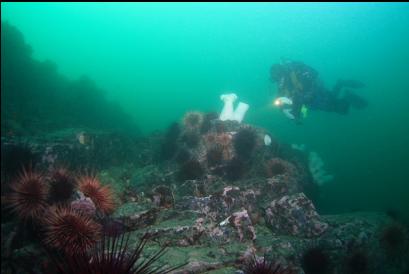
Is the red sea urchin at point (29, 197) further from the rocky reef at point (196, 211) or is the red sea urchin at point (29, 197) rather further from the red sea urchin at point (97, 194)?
the red sea urchin at point (97, 194)

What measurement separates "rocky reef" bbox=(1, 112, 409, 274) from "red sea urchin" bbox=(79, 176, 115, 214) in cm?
2

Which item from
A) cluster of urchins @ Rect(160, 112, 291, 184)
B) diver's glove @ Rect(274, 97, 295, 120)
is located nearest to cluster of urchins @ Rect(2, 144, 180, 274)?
cluster of urchins @ Rect(160, 112, 291, 184)

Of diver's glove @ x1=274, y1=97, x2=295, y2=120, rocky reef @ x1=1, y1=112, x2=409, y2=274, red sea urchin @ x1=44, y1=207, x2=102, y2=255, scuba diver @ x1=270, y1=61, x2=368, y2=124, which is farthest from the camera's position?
scuba diver @ x1=270, y1=61, x2=368, y2=124

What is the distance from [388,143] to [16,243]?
67.7 meters

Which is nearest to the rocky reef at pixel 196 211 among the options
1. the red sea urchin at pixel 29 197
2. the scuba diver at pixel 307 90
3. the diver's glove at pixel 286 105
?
the red sea urchin at pixel 29 197

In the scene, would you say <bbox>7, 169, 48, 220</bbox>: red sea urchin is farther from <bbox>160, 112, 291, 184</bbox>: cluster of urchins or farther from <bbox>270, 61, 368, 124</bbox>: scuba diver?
<bbox>270, 61, 368, 124</bbox>: scuba diver

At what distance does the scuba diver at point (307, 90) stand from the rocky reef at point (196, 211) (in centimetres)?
515

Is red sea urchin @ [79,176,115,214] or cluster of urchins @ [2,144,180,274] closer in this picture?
cluster of urchins @ [2,144,180,274]

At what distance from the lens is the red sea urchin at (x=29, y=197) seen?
7094 millimetres

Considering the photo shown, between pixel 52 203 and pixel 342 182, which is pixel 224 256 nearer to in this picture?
pixel 52 203

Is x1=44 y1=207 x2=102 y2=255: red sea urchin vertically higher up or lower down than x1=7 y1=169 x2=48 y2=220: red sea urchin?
lower down

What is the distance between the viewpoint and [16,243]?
25.4 feet

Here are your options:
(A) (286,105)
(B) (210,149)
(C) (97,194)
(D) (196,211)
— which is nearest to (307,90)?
(A) (286,105)

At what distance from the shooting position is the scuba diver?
56.4ft
